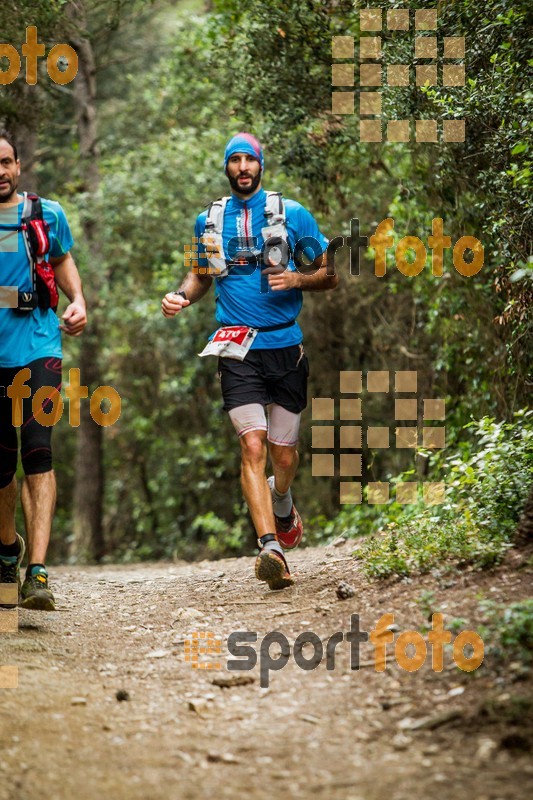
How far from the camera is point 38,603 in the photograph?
5.19 m

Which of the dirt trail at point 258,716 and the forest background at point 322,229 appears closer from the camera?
the dirt trail at point 258,716

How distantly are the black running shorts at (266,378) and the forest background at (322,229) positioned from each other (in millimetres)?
1035

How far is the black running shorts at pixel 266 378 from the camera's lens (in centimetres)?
599

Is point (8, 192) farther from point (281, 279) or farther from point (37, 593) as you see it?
point (37, 593)

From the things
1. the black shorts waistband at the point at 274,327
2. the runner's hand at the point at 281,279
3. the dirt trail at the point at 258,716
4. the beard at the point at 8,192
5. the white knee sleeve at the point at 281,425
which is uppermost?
the beard at the point at 8,192

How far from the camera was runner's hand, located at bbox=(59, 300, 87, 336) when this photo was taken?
5715 mm

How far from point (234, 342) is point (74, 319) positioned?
0.96 metres

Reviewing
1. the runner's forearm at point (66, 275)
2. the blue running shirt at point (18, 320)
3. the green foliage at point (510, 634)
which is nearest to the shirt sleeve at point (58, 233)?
the runner's forearm at point (66, 275)

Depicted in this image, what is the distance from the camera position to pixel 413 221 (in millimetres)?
8875

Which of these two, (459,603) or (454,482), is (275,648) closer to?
(459,603)

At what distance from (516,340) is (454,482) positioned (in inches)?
46.5

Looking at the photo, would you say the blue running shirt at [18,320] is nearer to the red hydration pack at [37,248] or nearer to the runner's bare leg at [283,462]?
the red hydration pack at [37,248]

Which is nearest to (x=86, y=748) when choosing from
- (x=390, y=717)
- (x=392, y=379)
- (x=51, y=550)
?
(x=390, y=717)

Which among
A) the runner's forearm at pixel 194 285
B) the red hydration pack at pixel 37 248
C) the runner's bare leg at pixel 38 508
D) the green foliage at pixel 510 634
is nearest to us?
the green foliage at pixel 510 634
